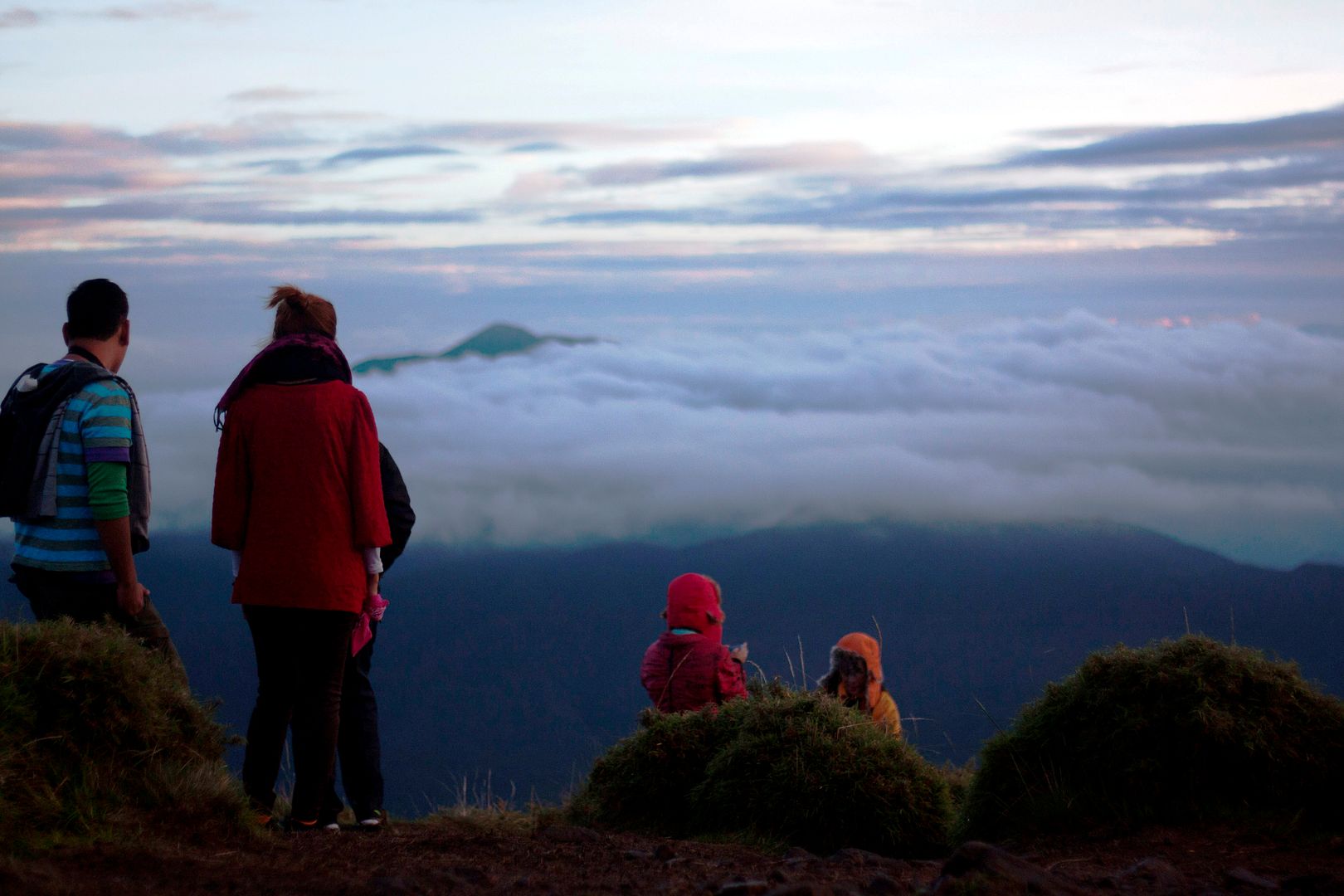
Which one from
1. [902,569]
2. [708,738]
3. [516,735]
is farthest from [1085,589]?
[708,738]

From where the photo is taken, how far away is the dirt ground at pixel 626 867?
3.69 m

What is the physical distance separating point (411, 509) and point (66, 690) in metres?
1.58

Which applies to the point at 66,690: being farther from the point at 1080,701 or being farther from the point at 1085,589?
the point at 1085,589

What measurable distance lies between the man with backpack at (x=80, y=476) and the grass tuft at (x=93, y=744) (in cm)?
30

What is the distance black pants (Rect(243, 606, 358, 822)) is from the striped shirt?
30.7 inches

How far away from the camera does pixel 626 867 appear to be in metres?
4.53

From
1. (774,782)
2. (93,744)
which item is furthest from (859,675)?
(93,744)

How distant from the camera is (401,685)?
118m

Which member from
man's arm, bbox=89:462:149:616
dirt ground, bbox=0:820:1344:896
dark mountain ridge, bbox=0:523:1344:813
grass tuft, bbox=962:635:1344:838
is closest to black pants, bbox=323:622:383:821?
dirt ground, bbox=0:820:1344:896

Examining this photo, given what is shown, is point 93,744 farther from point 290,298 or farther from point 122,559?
point 290,298

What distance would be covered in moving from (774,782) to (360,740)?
197 cm

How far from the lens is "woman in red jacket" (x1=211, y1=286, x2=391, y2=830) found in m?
4.86

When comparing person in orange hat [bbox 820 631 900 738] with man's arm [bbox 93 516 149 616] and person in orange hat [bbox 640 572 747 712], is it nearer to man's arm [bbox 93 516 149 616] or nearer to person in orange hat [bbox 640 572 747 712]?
person in orange hat [bbox 640 572 747 712]

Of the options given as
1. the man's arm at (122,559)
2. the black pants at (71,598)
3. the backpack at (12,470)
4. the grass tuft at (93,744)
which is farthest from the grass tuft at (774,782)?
the backpack at (12,470)
